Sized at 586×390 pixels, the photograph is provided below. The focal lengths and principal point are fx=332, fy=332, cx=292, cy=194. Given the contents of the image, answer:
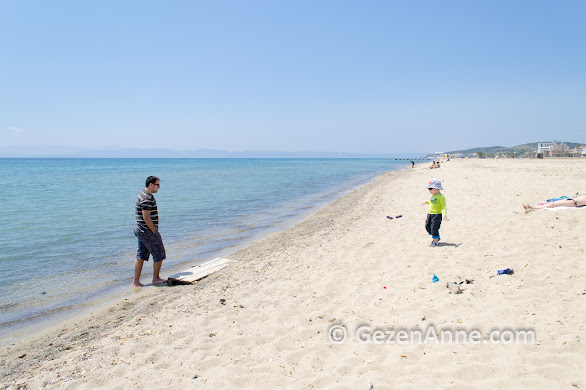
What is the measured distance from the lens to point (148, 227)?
653 centimetres

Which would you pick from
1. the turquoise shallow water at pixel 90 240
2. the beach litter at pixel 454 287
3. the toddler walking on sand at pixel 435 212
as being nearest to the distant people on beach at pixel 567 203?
the toddler walking on sand at pixel 435 212

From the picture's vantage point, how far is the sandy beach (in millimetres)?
3176

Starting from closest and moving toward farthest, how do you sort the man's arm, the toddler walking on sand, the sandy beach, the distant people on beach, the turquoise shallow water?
the sandy beach
the man's arm
the turquoise shallow water
the toddler walking on sand
the distant people on beach

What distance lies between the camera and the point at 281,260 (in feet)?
24.4

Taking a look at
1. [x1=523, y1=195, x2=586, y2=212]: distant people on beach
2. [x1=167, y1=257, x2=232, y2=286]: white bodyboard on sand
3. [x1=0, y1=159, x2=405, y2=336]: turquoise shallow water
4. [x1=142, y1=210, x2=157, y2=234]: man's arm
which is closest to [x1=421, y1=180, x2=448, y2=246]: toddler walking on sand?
[x1=523, y1=195, x2=586, y2=212]: distant people on beach

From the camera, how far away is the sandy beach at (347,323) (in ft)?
10.4

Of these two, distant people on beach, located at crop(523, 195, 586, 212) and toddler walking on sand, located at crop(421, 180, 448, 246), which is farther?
distant people on beach, located at crop(523, 195, 586, 212)

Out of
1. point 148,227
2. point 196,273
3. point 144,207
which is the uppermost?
point 144,207

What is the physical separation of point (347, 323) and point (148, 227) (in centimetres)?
435

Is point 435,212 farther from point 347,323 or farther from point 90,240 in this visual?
point 90,240

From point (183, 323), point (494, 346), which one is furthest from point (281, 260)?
point (494, 346)

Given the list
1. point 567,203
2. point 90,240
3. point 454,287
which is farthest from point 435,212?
point 90,240

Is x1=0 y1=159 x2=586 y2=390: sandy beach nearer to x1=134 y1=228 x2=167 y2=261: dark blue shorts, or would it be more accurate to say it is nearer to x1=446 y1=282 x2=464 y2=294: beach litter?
x1=446 y1=282 x2=464 y2=294: beach litter

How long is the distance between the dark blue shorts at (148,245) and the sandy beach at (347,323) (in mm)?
678
